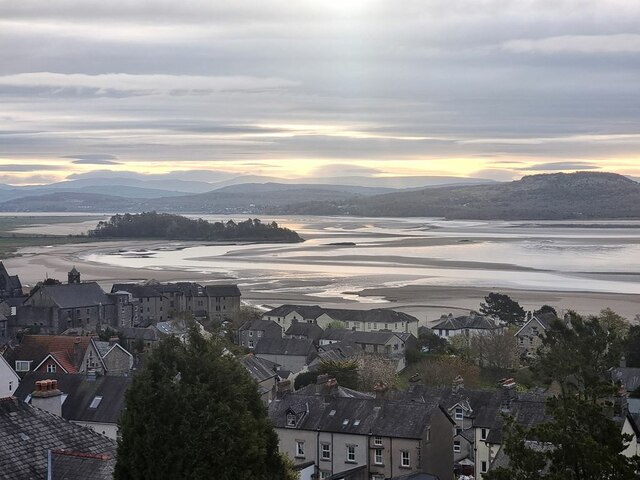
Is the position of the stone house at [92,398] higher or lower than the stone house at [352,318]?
higher

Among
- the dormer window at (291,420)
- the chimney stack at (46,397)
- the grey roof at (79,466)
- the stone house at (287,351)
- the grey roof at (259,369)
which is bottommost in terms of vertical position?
the stone house at (287,351)

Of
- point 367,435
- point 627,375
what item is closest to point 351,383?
point 627,375

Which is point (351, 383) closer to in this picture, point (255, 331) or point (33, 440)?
point (255, 331)

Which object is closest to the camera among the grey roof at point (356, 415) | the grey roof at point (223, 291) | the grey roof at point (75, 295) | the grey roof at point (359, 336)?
the grey roof at point (356, 415)

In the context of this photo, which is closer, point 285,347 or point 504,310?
point 285,347

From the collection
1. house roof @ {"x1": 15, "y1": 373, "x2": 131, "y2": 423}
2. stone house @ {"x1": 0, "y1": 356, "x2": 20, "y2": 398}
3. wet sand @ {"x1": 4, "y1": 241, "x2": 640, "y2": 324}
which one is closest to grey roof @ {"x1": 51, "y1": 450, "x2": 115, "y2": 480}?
stone house @ {"x1": 0, "y1": 356, "x2": 20, "y2": 398}

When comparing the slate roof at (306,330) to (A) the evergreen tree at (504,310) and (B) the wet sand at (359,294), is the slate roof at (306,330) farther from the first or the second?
(A) the evergreen tree at (504,310)

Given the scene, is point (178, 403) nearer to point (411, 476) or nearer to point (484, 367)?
point (411, 476)

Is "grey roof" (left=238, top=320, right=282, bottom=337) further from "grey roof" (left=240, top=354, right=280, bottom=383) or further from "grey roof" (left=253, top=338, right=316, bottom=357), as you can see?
"grey roof" (left=240, top=354, right=280, bottom=383)

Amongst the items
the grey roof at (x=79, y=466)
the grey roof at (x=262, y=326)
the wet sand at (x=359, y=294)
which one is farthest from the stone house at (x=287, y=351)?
the grey roof at (x=79, y=466)
